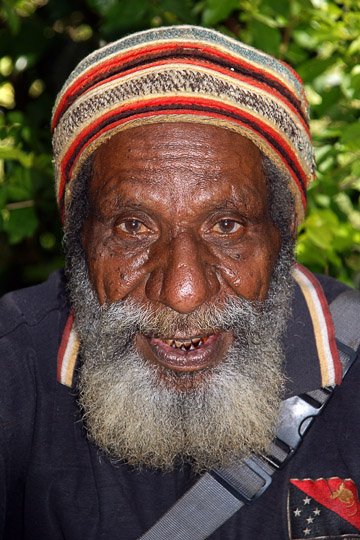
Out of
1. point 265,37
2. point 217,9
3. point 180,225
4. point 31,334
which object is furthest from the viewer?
point 265,37

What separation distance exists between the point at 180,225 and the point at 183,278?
0.20m

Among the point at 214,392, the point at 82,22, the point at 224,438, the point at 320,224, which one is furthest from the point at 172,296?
the point at 82,22

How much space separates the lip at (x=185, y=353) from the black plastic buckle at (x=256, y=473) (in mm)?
394

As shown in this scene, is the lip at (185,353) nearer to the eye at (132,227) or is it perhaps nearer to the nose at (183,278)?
the nose at (183,278)

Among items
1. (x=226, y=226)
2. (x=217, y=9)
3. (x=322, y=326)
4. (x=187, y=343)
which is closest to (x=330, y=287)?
(x=322, y=326)

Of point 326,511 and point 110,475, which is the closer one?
point 326,511

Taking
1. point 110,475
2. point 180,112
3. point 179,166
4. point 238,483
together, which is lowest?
point 110,475

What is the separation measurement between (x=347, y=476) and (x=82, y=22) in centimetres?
333

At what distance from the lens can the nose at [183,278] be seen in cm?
189

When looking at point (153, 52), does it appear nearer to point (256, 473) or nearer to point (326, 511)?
point (256, 473)

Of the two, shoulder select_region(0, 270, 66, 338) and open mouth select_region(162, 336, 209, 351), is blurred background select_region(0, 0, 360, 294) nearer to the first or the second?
shoulder select_region(0, 270, 66, 338)

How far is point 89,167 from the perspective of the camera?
7.24 feet

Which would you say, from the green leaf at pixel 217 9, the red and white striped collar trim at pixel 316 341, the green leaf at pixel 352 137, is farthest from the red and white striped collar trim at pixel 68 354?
the green leaf at pixel 217 9

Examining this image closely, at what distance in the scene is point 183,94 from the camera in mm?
2020
